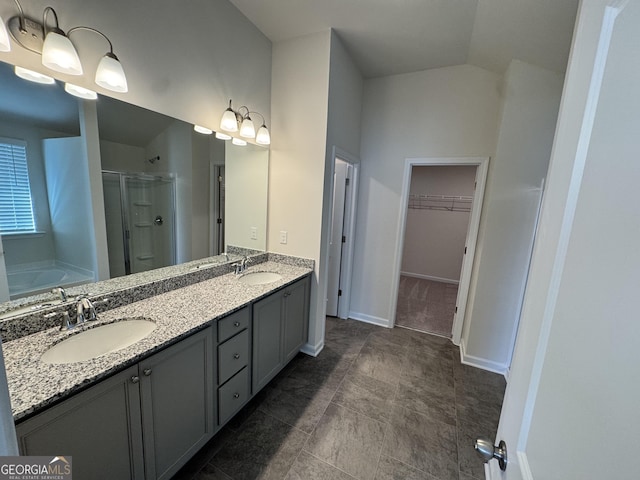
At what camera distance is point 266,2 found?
1919mm

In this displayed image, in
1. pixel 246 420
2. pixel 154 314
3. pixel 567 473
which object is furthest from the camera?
pixel 246 420

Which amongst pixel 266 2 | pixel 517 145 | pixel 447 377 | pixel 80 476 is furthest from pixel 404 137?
pixel 80 476

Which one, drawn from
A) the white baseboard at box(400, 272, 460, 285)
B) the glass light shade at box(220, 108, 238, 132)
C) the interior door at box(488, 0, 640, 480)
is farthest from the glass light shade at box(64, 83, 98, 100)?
the white baseboard at box(400, 272, 460, 285)

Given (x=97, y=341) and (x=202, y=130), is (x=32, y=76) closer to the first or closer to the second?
(x=202, y=130)

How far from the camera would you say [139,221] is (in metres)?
1.71

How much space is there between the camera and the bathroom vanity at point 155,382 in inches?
35.7

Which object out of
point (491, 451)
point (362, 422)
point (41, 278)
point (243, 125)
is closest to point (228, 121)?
point (243, 125)

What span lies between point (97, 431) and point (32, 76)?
5.02 ft

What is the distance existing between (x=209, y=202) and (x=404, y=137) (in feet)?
7.29

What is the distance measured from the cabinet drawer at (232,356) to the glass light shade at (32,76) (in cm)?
156

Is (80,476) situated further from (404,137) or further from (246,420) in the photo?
(404,137)

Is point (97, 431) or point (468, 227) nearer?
point (97, 431)

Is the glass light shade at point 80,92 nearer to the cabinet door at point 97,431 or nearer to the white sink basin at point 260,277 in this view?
the cabinet door at point 97,431

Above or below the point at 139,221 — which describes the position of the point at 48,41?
above
